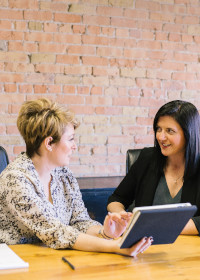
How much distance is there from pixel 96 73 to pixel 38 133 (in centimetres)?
155

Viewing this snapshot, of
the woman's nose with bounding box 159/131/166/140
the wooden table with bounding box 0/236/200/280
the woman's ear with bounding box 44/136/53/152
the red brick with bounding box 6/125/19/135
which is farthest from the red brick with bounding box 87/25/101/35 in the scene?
the wooden table with bounding box 0/236/200/280

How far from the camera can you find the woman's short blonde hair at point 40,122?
1899 millimetres

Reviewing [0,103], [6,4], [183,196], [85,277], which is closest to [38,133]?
[85,277]

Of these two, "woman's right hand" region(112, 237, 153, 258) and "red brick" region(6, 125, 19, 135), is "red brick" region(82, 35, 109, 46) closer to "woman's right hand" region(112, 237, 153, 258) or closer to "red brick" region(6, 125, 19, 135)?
"red brick" region(6, 125, 19, 135)

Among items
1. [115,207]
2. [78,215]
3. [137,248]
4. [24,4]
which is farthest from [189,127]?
[24,4]

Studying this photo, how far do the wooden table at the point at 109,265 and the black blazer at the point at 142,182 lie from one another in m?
0.60

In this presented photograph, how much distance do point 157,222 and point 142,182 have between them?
0.94 metres

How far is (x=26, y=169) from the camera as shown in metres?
1.85

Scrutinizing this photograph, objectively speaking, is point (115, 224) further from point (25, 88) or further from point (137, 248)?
point (25, 88)

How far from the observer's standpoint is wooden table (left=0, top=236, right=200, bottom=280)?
1436mm

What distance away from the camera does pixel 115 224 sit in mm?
1808

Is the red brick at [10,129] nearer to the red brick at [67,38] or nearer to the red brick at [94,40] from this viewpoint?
the red brick at [67,38]

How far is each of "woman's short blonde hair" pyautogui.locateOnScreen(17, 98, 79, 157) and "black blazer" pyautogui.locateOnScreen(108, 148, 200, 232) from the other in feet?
2.30

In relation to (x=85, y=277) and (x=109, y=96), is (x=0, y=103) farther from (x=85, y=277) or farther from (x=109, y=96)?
(x=85, y=277)
